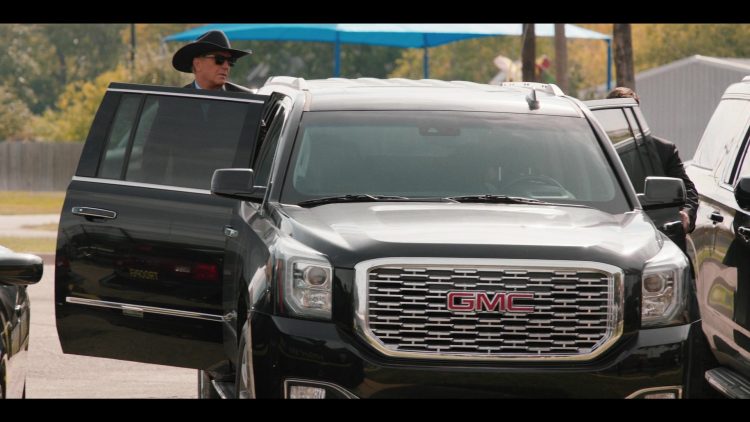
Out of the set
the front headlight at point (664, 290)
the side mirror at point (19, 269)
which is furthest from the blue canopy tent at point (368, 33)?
the side mirror at point (19, 269)

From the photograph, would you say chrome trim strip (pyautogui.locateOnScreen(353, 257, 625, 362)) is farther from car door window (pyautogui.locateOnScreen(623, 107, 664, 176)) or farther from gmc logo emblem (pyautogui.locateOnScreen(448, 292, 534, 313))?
car door window (pyautogui.locateOnScreen(623, 107, 664, 176))

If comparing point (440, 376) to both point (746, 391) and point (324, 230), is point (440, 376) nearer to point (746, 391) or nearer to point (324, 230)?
point (324, 230)

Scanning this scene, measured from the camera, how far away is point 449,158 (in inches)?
295

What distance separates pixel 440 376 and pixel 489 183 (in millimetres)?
1550

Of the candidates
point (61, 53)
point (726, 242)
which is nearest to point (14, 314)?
point (726, 242)

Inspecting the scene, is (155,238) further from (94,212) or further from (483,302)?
(483,302)

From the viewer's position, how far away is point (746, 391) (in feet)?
25.4

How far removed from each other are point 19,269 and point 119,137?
317 cm

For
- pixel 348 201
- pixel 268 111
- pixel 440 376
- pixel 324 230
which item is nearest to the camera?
pixel 440 376

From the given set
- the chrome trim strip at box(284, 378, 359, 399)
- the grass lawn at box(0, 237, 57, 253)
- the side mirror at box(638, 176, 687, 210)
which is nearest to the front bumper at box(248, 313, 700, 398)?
the chrome trim strip at box(284, 378, 359, 399)

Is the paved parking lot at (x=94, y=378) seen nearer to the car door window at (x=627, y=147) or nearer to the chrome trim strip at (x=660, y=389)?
the car door window at (x=627, y=147)

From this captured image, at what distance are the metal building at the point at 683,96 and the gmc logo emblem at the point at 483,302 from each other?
168ft
